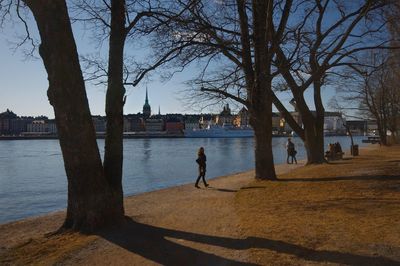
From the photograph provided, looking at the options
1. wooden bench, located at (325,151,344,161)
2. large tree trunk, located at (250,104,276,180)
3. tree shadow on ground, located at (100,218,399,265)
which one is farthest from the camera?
wooden bench, located at (325,151,344,161)

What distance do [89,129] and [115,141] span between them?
138 centimetres

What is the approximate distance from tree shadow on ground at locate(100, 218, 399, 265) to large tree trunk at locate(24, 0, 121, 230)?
0.69m

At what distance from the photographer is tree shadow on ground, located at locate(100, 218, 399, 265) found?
776 centimetres

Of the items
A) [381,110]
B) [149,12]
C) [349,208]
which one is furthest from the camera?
[381,110]

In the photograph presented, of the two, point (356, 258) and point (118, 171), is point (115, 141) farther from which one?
point (356, 258)

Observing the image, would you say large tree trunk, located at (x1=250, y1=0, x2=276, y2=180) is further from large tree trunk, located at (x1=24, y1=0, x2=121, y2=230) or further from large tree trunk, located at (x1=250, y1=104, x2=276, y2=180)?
large tree trunk, located at (x1=24, y1=0, x2=121, y2=230)

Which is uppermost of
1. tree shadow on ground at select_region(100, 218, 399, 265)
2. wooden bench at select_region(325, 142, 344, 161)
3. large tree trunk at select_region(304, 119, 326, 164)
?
large tree trunk at select_region(304, 119, 326, 164)

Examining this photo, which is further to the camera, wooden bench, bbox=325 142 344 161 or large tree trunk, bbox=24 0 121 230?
wooden bench, bbox=325 142 344 161

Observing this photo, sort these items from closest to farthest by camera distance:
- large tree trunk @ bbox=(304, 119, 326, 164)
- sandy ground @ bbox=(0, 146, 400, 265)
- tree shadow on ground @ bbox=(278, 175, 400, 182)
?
sandy ground @ bbox=(0, 146, 400, 265) → tree shadow on ground @ bbox=(278, 175, 400, 182) → large tree trunk @ bbox=(304, 119, 326, 164)

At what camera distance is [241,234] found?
32.0ft

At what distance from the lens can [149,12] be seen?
1276cm

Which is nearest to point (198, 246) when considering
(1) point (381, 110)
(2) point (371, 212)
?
(2) point (371, 212)

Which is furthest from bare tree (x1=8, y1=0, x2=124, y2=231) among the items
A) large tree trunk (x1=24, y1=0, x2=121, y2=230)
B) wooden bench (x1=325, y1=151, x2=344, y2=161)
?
wooden bench (x1=325, y1=151, x2=344, y2=161)

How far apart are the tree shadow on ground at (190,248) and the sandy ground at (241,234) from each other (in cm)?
2
